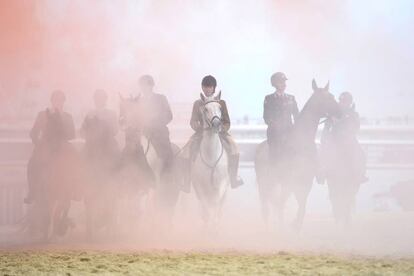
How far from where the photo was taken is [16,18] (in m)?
9.02

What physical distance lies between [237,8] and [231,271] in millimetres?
4167

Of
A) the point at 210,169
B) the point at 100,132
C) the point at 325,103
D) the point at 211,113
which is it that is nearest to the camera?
the point at 211,113

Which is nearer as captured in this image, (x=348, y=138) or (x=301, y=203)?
(x=301, y=203)

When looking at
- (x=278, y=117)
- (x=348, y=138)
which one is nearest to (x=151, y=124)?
(x=278, y=117)

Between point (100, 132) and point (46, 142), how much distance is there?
62 cm

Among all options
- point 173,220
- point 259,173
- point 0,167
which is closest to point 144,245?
point 173,220

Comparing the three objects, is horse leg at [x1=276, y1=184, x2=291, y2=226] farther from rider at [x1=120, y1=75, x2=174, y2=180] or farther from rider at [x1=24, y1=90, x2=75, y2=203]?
rider at [x1=24, y1=90, x2=75, y2=203]

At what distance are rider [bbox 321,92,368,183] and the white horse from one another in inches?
58.4

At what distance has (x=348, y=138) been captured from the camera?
8.23 meters

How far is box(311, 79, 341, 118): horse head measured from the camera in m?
7.58

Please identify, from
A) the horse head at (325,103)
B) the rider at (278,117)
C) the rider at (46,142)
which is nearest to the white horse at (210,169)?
the rider at (278,117)

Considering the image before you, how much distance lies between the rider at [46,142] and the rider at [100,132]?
20 cm

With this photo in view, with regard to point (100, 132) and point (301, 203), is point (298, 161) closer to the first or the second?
point (301, 203)

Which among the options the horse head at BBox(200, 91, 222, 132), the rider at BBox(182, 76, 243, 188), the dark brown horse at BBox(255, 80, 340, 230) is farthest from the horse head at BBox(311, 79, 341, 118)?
the horse head at BBox(200, 91, 222, 132)
